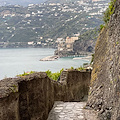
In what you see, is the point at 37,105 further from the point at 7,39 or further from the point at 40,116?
the point at 7,39

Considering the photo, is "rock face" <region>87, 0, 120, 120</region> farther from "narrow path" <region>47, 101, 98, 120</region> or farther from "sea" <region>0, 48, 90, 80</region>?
"sea" <region>0, 48, 90, 80</region>

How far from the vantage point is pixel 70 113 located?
6258mm

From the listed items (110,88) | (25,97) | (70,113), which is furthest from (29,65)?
(25,97)

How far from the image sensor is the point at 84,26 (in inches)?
7461

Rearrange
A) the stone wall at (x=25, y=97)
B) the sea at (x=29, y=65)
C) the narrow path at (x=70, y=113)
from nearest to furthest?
the stone wall at (x=25, y=97)
the narrow path at (x=70, y=113)
the sea at (x=29, y=65)

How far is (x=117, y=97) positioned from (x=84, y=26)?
7381 inches

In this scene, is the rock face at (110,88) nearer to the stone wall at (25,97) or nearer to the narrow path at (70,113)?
the narrow path at (70,113)

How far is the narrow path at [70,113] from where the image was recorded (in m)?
5.93

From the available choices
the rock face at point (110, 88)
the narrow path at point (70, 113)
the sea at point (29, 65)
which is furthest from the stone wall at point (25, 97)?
the sea at point (29, 65)

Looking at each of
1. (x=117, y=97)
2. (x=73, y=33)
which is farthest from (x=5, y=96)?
(x=73, y=33)

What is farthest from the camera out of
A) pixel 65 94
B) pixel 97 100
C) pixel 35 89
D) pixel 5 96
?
pixel 65 94

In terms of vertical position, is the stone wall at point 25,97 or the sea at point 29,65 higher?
the stone wall at point 25,97

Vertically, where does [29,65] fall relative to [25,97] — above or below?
below

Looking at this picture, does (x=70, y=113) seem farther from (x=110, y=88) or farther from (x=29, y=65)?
(x=29, y=65)
